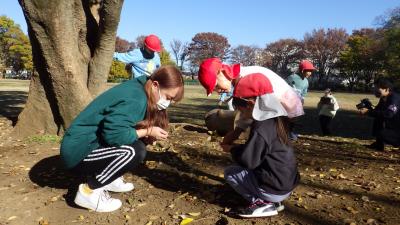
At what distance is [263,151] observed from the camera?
9.95 ft

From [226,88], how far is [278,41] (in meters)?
86.3

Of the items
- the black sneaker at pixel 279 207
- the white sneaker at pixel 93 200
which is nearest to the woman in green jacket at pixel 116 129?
the white sneaker at pixel 93 200

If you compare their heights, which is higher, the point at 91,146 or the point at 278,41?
the point at 278,41

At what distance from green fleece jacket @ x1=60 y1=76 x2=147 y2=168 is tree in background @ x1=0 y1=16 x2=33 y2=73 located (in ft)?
235

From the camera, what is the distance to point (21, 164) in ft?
16.6

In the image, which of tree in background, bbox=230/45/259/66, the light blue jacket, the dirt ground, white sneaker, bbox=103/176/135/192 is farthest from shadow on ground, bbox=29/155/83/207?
tree in background, bbox=230/45/259/66

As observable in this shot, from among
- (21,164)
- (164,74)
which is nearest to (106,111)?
(164,74)

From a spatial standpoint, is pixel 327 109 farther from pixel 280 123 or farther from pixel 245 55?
pixel 245 55

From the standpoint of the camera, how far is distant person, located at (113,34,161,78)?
704 centimetres

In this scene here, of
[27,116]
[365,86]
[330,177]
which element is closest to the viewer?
[330,177]

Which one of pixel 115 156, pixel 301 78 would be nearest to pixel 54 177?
pixel 115 156

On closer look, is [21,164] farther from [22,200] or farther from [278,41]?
[278,41]

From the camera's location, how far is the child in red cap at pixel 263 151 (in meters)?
3.01

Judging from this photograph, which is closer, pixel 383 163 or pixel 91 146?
pixel 91 146
